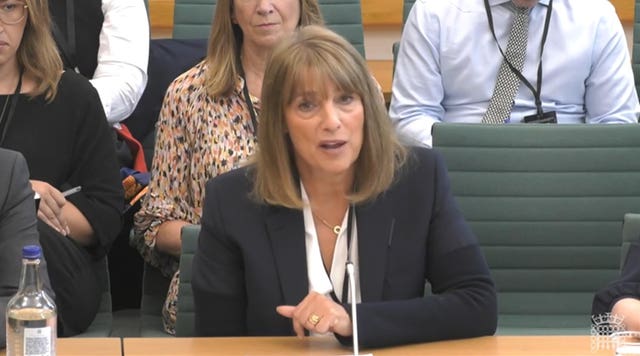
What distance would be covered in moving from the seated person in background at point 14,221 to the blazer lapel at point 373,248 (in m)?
0.66

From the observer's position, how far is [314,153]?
104 inches

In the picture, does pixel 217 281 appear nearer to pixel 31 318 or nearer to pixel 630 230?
pixel 31 318

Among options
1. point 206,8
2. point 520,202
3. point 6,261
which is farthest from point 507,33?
point 6,261

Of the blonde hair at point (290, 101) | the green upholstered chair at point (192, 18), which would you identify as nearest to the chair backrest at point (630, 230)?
the blonde hair at point (290, 101)

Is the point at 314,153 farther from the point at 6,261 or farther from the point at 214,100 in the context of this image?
the point at 214,100

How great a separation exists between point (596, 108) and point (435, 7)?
2.01 feet

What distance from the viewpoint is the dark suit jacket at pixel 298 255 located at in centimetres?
264

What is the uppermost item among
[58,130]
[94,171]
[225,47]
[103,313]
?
[225,47]

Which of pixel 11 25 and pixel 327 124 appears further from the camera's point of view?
pixel 11 25

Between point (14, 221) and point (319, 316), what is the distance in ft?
2.36

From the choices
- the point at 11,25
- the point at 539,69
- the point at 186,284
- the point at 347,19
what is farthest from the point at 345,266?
the point at 347,19

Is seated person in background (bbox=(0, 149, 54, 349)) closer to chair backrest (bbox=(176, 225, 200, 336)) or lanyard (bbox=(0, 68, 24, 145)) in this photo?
chair backrest (bbox=(176, 225, 200, 336))

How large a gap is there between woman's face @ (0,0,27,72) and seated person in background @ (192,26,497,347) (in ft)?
3.27

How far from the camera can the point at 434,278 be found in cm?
270
